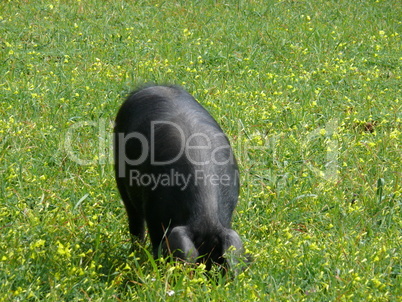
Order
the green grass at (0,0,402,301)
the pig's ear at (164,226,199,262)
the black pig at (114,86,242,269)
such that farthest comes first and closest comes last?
the green grass at (0,0,402,301) < the black pig at (114,86,242,269) < the pig's ear at (164,226,199,262)

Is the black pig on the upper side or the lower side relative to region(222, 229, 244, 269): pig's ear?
upper

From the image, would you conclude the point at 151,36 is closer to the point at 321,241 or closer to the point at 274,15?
the point at 274,15

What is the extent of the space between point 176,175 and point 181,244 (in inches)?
19.5

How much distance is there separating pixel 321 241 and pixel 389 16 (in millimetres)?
6451

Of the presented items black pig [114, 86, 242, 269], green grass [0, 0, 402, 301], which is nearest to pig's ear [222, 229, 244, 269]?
black pig [114, 86, 242, 269]

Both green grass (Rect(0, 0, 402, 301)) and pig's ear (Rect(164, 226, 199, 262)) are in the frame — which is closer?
pig's ear (Rect(164, 226, 199, 262))

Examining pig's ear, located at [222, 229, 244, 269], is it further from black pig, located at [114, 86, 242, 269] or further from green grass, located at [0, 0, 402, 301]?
green grass, located at [0, 0, 402, 301]

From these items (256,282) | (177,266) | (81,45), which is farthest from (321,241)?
(81,45)

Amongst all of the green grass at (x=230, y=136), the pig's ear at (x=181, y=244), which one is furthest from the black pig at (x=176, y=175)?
the green grass at (x=230, y=136)

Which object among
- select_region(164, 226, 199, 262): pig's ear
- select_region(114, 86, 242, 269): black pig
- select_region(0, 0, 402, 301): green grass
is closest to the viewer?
select_region(164, 226, 199, 262): pig's ear

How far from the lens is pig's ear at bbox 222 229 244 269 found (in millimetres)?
3754

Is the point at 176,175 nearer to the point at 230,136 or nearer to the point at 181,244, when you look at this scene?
the point at 181,244

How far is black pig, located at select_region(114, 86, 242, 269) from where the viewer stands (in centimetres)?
384

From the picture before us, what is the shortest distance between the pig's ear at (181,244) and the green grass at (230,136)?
89 millimetres
